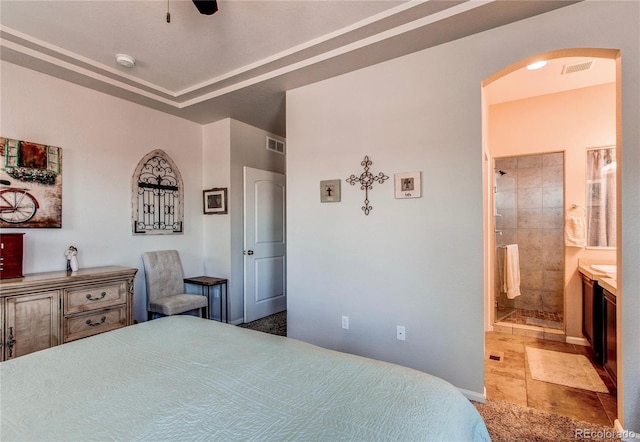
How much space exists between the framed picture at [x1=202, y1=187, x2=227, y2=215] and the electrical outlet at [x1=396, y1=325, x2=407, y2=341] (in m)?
2.48

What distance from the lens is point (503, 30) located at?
2078 mm

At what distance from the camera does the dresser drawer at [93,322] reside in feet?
7.93

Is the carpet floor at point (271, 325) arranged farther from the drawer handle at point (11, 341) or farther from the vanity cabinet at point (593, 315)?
the vanity cabinet at point (593, 315)

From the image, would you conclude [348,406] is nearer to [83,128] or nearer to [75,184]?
[75,184]

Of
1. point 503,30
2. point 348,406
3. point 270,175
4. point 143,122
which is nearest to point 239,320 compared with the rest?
point 270,175

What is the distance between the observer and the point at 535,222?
4121 millimetres

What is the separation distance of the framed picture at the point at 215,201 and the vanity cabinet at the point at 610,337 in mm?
3775

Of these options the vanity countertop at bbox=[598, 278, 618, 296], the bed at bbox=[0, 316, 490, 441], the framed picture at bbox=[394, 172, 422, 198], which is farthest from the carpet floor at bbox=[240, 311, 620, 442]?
the framed picture at bbox=[394, 172, 422, 198]

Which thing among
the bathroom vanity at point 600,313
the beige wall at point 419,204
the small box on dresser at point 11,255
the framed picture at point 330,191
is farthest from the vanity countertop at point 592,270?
the small box on dresser at point 11,255

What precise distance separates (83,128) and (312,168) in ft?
7.34

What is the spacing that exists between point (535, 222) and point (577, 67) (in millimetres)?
2046

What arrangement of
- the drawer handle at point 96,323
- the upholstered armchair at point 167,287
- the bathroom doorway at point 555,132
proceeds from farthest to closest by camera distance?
the upholstered armchair at point 167,287 → the bathroom doorway at point 555,132 → the drawer handle at point 96,323

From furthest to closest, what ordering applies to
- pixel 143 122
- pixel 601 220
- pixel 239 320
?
pixel 239 320 < pixel 143 122 < pixel 601 220

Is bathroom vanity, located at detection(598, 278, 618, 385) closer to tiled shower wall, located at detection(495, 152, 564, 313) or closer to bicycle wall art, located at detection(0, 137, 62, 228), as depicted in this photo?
tiled shower wall, located at detection(495, 152, 564, 313)
